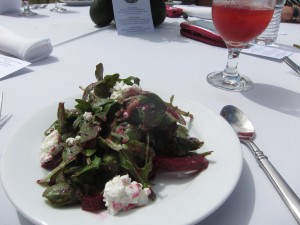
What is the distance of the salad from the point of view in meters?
0.34

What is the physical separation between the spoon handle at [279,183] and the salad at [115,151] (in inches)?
3.6

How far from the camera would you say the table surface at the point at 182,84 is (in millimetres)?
388

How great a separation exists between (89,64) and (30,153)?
0.50 metres

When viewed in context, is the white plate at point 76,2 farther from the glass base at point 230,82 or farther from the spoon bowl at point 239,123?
the spoon bowl at point 239,123

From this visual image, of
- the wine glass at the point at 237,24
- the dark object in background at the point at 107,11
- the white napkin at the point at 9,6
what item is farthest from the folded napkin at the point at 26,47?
the white napkin at the point at 9,6

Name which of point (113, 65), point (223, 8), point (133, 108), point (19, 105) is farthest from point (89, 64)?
point (133, 108)

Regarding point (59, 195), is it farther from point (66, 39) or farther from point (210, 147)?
point (66, 39)

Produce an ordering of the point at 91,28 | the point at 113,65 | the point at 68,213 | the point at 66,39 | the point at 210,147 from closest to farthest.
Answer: the point at 68,213 < the point at 210,147 < the point at 113,65 < the point at 66,39 < the point at 91,28

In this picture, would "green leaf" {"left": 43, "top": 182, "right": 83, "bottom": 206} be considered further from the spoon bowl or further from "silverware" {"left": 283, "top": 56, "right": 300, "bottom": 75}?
"silverware" {"left": 283, "top": 56, "right": 300, "bottom": 75}

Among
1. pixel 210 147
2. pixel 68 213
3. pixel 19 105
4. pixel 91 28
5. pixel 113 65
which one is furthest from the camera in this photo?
pixel 91 28

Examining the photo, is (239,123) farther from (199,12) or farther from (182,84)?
(199,12)

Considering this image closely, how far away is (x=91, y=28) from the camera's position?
1.26 metres

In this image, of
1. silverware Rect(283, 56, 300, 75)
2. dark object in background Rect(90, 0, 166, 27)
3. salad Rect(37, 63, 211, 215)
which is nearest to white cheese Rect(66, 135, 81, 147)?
salad Rect(37, 63, 211, 215)

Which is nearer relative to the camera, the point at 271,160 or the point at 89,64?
the point at 271,160
